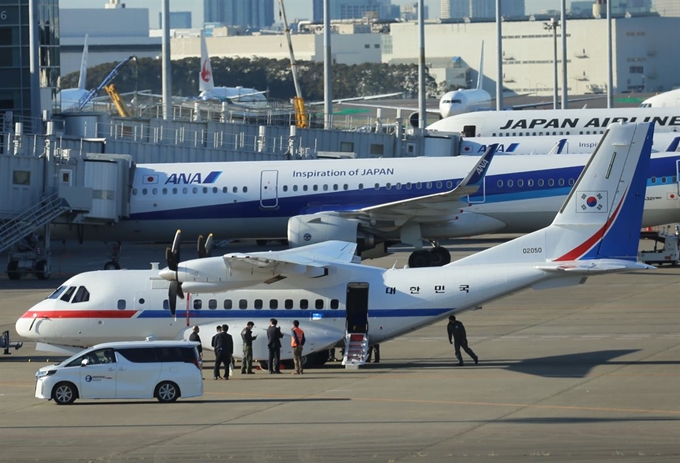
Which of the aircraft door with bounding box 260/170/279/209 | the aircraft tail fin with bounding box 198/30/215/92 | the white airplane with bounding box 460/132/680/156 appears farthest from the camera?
the aircraft tail fin with bounding box 198/30/215/92

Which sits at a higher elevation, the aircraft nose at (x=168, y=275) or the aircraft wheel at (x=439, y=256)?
the aircraft nose at (x=168, y=275)

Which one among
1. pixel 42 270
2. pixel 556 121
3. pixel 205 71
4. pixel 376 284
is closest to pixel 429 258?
pixel 42 270

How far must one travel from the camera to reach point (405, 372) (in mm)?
30500

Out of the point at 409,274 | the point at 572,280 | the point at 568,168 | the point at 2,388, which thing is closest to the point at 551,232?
the point at 572,280

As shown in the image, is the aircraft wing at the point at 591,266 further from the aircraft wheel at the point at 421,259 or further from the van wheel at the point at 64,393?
the aircraft wheel at the point at 421,259

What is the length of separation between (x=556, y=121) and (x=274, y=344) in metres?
55.2

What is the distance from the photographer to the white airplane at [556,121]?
80062mm

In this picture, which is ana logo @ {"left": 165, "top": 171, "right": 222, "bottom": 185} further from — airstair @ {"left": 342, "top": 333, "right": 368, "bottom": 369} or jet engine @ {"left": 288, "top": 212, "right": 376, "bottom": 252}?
airstair @ {"left": 342, "top": 333, "right": 368, "bottom": 369}

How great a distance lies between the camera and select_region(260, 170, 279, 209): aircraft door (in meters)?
50.8

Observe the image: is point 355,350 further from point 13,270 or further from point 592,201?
point 13,270

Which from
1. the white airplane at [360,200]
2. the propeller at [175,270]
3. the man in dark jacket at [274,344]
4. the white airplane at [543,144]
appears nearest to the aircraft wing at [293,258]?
the propeller at [175,270]

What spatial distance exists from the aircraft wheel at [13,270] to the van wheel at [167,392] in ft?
86.2

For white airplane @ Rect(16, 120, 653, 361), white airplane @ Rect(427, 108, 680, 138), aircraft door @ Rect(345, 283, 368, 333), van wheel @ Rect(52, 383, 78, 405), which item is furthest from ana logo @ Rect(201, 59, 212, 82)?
van wheel @ Rect(52, 383, 78, 405)

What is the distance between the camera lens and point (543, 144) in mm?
69438
